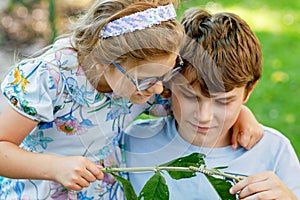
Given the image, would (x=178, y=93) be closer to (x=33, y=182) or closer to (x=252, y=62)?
(x=252, y=62)

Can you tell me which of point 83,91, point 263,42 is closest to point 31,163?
point 83,91

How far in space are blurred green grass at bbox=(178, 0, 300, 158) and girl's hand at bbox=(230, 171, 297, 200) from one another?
1338 mm

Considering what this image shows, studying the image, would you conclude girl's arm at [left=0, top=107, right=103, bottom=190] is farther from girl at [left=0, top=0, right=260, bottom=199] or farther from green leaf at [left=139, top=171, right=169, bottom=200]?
green leaf at [left=139, top=171, right=169, bottom=200]

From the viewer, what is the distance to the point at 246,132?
2.21 metres

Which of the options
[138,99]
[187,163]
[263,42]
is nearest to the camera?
[187,163]

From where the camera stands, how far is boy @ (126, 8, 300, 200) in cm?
206

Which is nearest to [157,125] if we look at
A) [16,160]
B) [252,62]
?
[252,62]

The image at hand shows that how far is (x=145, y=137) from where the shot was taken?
2.30 metres

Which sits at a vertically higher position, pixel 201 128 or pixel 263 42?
pixel 201 128

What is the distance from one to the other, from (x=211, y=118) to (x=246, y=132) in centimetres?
18

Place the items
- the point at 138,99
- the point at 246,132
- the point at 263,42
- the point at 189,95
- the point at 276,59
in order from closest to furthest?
the point at 138,99
the point at 189,95
the point at 246,132
the point at 276,59
the point at 263,42

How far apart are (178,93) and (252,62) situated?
0.82 feet

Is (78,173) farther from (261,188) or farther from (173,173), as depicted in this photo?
(261,188)

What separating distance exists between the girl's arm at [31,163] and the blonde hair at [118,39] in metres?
0.26
